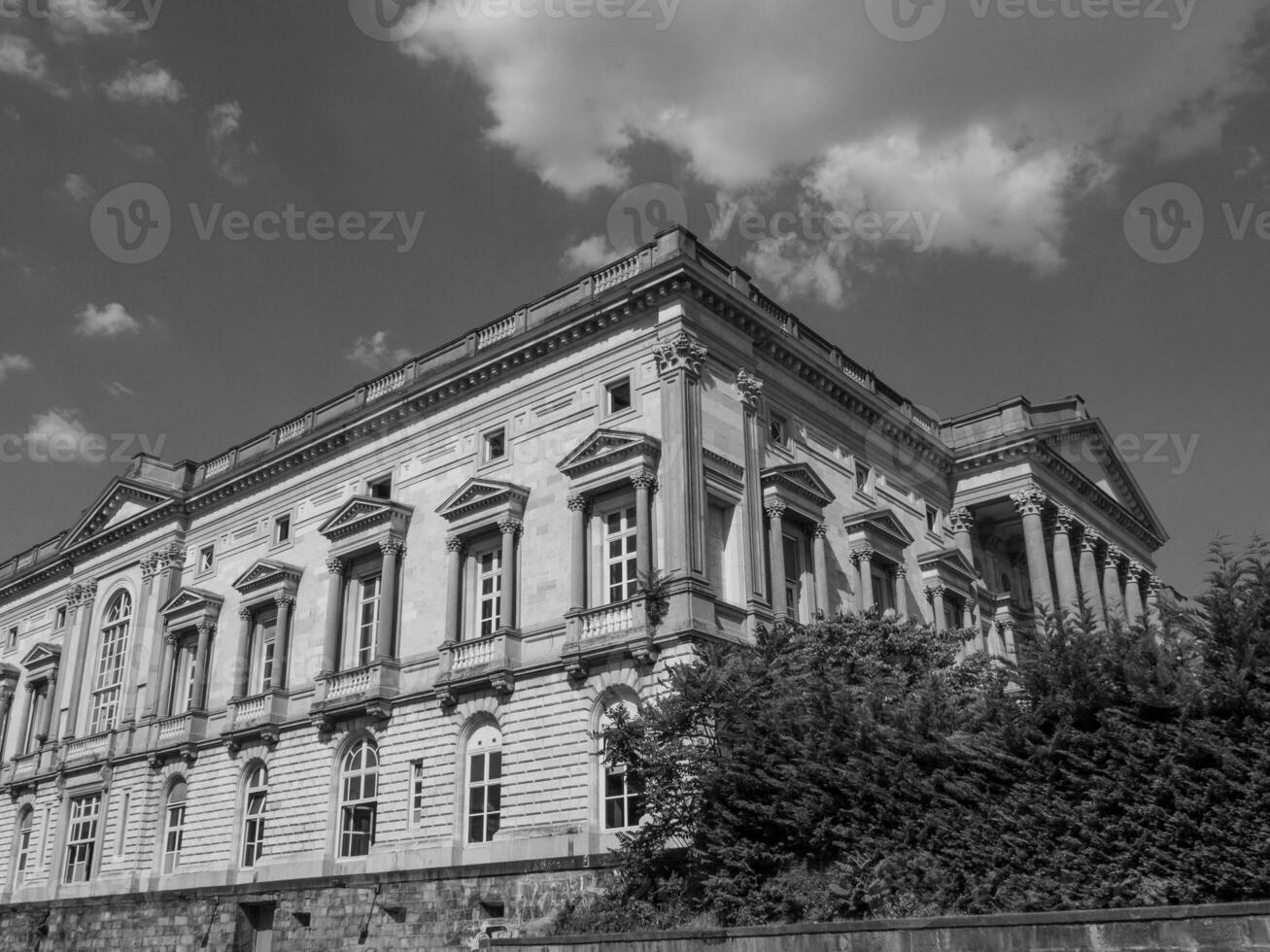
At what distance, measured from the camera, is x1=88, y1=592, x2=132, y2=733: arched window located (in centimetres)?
Result: 4472

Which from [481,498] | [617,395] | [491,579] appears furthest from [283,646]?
[617,395]

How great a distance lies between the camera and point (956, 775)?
64.0 ft

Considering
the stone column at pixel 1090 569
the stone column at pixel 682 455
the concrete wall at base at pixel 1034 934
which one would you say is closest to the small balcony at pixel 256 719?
the stone column at pixel 682 455

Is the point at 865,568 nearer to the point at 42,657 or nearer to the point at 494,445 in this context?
the point at 494,445

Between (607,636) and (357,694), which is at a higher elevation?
(607,636)

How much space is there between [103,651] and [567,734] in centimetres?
2585

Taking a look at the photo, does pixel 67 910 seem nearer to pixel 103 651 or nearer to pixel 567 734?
pixel 103 651

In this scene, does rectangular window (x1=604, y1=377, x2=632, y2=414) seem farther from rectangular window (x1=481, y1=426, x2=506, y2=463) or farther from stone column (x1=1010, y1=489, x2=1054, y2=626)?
stone column (x1=1010, y1=489, x2=1054, y2=626)

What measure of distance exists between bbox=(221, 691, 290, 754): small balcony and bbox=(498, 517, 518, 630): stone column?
31.0ft

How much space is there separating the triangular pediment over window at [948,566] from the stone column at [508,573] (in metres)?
13.8

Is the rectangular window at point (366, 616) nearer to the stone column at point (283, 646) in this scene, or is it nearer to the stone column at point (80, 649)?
the stone column at point (283, 646)

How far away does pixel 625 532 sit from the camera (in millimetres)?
30359

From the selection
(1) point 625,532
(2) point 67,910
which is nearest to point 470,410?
(1) point 625,532

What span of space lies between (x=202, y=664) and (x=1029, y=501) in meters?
28.8
